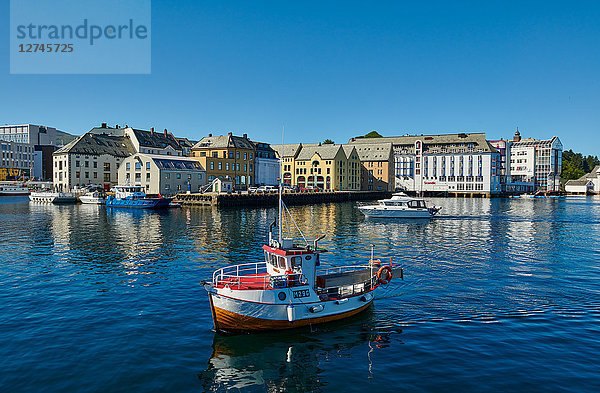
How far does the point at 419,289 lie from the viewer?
28.0 meters

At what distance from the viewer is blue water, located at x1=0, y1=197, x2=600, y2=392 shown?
53.0ft

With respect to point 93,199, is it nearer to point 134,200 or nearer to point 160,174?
point 134,200

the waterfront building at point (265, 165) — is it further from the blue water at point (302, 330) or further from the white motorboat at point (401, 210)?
the blue water at point (302, 330)

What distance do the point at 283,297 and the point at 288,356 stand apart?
9.53ft

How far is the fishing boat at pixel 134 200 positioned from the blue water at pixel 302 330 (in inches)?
1885

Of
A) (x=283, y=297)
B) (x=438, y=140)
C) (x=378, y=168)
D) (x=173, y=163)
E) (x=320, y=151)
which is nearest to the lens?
(x=283, y=297)

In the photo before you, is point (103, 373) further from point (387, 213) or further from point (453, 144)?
point (453, 144)

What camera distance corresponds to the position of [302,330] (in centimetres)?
2100

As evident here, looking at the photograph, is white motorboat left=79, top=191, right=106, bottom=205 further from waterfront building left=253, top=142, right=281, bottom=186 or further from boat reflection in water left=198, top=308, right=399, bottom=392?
boat reflection in water left=198, top=308, right=399, bottom=392

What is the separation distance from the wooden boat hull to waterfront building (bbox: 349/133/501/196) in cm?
16435

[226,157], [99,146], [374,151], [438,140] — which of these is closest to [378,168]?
[374,151]

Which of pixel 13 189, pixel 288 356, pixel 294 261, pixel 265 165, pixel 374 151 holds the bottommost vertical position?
pixel 288 356

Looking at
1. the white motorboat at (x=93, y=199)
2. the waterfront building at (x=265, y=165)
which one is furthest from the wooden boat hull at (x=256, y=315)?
the waterfront building at (x=265, y=165)

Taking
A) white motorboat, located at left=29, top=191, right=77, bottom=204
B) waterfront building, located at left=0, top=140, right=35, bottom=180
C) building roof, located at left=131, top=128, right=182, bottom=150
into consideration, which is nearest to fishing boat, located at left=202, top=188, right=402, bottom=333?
white motorboat, located at left=29, top=191, right=77, bottom=204
